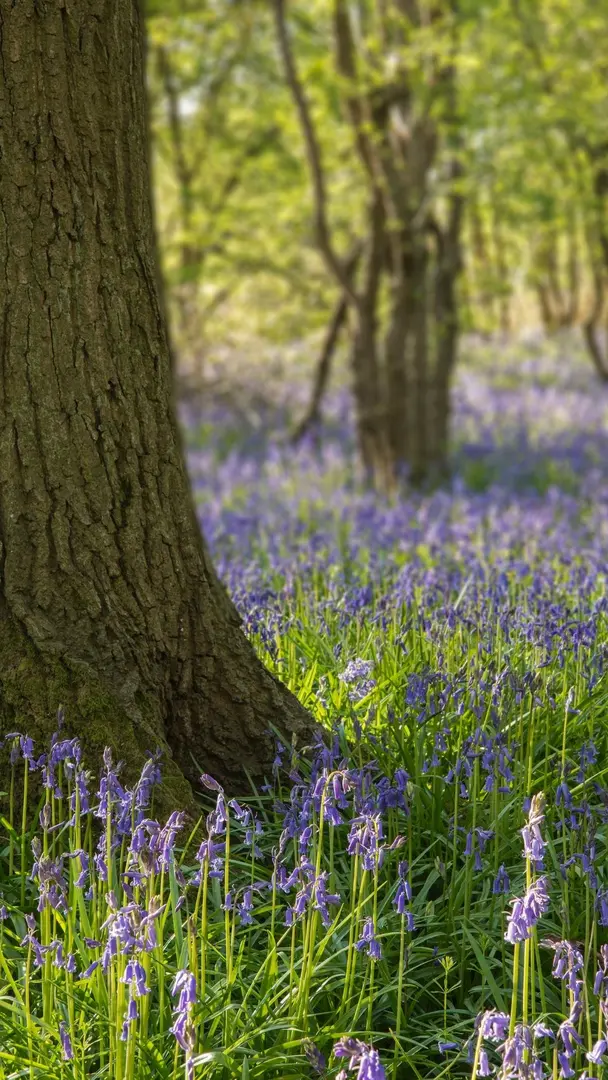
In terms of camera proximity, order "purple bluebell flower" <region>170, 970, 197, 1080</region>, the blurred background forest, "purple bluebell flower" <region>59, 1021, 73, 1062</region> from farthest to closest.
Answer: the blurred background forest, "purple bluebell flower" <region>59, 1021, 73, 1062</region>, "purple bluebell flower" <region>170, 970, 197, 1080</region>

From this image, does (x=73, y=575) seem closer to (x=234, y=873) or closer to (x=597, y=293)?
(x=234, y=873)

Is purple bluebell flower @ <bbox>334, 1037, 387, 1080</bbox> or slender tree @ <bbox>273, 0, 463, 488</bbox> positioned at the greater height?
slender tree @ <bbox>273, 0, 463, 488</bbox>

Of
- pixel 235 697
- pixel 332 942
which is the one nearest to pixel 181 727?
pixel 235 697

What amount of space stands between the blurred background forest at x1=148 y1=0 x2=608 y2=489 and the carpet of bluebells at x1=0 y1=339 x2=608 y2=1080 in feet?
18.7

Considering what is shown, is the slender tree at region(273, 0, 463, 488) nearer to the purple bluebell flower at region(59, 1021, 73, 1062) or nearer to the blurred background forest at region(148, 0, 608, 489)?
the blurred background forest at region(148, 0, 608, 489)

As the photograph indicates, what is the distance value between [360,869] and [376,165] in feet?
29.4

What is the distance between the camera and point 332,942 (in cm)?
273

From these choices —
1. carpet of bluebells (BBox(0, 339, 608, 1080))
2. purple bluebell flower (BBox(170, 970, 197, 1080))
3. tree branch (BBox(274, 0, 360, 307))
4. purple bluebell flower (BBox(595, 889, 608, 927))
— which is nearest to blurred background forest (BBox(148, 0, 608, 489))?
tree branch (BBox(274, 0, 360, 307))

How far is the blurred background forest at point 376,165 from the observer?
34.6 ft

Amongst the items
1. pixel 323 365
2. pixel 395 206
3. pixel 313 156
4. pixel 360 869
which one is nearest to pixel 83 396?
pixel 360 869

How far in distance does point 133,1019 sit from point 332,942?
758 mm

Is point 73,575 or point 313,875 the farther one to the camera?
point 73,575

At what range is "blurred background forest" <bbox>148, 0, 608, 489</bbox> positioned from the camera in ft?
34.6

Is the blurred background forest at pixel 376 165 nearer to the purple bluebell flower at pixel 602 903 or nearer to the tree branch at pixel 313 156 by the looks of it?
the tree branch at pixel 313 156
